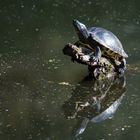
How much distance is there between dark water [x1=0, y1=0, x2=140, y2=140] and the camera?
4.16m

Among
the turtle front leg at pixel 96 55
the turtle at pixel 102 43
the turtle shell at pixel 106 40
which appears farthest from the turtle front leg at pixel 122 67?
the turtle front leg at pixel 96 55

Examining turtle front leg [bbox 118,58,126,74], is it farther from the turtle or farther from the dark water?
the dark water

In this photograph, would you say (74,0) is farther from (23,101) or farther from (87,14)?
(23,101)

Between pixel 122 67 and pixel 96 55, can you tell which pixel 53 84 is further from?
pixel 122 67

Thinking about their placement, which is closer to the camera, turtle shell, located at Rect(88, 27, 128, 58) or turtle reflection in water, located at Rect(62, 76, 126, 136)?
turtle reflection in water, located at Rect(62, 76, 126, 136)

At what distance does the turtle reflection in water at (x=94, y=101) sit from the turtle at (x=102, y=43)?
22cm

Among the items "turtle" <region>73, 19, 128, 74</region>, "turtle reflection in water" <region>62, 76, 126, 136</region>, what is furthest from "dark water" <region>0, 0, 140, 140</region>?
"turtle" <region>73, 19, 128, 74</region>

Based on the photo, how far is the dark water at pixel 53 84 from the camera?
4.16m

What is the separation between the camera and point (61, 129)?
4121mm

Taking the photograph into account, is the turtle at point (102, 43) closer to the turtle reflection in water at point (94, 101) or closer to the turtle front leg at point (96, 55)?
the turtle front leg at point (96, 55)

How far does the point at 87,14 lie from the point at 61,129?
14.6 feet

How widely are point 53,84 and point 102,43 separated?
2.46 ft

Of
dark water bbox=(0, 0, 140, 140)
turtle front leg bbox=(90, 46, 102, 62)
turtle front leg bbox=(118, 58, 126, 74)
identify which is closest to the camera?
dark water bbox=(0, 0, 140, 140)

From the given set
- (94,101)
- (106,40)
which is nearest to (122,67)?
(106,40)
